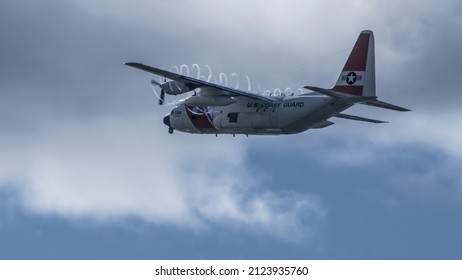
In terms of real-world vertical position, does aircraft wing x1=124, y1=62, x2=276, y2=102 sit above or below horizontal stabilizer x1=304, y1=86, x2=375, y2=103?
above

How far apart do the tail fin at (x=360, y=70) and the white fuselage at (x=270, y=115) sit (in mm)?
1517

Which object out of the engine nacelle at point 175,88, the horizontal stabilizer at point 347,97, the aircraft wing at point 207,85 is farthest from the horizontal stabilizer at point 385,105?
the engine nacelle at point 175,88

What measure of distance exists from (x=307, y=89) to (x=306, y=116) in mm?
5580

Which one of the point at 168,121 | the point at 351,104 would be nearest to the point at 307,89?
the point at 351,104

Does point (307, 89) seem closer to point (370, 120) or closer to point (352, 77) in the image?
point (352, 77)

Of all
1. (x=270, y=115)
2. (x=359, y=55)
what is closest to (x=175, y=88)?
(x=270, y=115)

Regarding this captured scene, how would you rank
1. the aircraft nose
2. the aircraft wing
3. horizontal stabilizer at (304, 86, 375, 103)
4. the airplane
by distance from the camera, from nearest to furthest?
horizontal stabilizer at (304, 86, 375, 103)
the airplane
the aircraft wing
the aircraft nose

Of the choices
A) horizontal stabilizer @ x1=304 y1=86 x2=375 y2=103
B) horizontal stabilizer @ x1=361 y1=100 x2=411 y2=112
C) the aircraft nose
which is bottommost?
horizontal stabilizer @ x1=304 y1=86 x2=375 y2=103

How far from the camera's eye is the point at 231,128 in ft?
311

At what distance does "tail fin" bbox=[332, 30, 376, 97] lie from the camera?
300 feet

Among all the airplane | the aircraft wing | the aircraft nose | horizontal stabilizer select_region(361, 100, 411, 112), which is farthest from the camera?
the aircraft nose

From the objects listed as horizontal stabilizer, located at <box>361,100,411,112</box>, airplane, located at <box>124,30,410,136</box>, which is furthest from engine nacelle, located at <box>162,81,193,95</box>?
horizontal stabilizer, located at <box>361,100,411,112</box>

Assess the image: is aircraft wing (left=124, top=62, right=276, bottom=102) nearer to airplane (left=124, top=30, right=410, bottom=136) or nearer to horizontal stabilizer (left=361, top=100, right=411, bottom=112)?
airplane (left=124, top=30, right=410, bottom=136)
